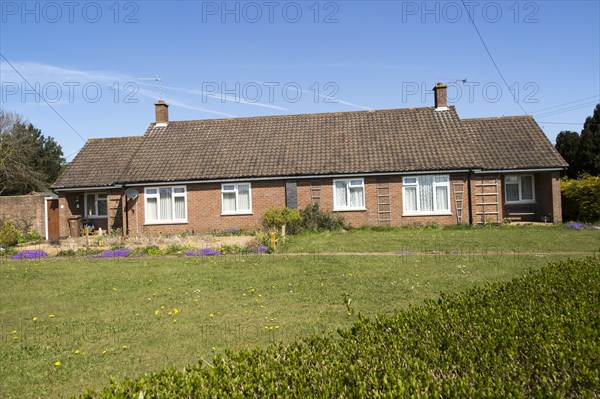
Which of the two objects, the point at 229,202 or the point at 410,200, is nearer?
the point at 410,200

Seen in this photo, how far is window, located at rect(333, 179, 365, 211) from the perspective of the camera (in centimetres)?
2408

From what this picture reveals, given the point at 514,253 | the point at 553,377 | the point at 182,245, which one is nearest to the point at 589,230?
the point at 514,253

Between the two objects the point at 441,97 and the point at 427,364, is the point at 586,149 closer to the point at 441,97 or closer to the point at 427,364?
the point at 441,97

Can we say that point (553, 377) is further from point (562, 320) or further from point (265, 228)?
point (265, 228)

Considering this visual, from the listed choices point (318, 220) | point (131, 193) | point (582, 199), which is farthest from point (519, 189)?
point (131, 193)

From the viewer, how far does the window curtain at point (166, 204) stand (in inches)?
994

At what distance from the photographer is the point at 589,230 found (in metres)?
20.1

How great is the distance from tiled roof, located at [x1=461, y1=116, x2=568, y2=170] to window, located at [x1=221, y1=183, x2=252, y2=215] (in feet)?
36.9

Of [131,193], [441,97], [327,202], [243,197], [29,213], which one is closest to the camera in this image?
[327,202]

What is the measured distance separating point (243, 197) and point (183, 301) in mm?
15193

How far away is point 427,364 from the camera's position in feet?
12.8

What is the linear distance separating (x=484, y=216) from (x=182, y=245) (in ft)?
46.4

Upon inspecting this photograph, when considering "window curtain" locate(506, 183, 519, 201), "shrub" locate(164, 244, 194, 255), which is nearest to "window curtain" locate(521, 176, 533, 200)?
"window curtain" locate(506, 183, 519, 201)

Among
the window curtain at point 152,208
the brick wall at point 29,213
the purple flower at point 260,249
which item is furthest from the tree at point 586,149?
the brick wall at point 29,213
